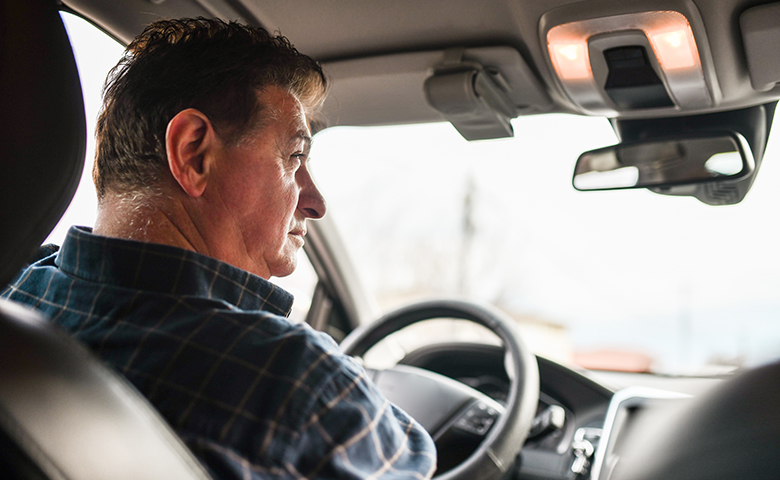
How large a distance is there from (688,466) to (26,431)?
0.64 m

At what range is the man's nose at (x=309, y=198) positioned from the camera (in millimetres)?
1478

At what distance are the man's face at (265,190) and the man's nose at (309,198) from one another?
19mm

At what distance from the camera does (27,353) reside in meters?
0.76

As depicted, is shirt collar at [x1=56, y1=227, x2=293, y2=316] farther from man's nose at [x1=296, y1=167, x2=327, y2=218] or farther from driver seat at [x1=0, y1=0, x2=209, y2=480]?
man's nose at [x1=296, y1=167, x2=327, y2=218]

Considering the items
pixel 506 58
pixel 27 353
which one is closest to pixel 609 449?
pixel 506 58

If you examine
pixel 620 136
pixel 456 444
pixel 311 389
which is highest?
pixel 620 136

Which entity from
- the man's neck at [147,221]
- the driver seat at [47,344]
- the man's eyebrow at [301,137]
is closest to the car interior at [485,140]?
the driver seat at [47,344]

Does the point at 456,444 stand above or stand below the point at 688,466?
below

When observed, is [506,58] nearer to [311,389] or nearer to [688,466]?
[311,389]

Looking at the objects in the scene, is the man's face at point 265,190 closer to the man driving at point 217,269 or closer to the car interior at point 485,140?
the man driving at point 217,269

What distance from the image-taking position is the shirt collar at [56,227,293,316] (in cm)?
105

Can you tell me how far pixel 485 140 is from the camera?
219 centimetres

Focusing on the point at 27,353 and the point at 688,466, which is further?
the point at 27,353

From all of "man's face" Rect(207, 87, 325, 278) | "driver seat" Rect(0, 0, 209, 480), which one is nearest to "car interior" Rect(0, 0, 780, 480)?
"driver seat" Rect(0, 0, 209, 480)
